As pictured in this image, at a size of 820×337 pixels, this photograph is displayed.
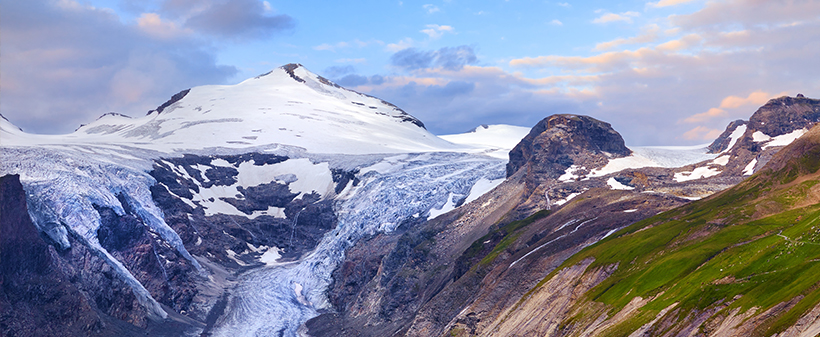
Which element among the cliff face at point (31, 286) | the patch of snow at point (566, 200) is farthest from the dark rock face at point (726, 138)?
the cliff face at point (31, 286)

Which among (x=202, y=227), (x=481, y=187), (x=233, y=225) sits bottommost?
(x=233, y=225)

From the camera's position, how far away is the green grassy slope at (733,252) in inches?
1711

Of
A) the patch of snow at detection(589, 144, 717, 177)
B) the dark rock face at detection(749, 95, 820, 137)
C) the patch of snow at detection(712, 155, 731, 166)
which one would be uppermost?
the dark rock face at detection(749, 95, 820, 137)

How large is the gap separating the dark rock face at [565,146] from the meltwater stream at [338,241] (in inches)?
618

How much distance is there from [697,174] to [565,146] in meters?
30.3

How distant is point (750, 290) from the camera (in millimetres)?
44812

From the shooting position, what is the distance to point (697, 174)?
Result: 120 metres

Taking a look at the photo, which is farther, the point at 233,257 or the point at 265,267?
the point at 233,257

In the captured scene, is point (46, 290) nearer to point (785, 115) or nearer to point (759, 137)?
point (759, 137)

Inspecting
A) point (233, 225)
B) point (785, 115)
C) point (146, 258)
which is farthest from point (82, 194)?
point (785, 115)

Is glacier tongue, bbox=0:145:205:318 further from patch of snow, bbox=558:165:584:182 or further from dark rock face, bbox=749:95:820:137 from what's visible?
dark rock face, bbox=749:95:820:137

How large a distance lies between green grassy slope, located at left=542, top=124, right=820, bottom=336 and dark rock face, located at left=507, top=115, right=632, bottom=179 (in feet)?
191

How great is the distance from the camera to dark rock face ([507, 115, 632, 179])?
13625 centimetres

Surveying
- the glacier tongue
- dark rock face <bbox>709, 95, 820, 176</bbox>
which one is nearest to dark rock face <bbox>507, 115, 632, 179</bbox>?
dark rock face <bbox>709, 95, 820, 176</bbox>
